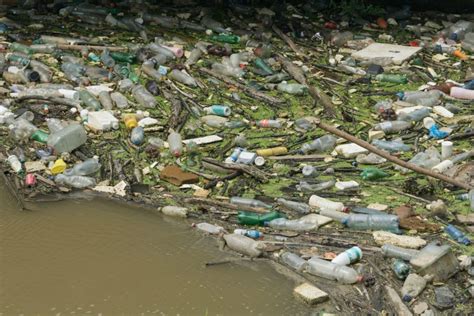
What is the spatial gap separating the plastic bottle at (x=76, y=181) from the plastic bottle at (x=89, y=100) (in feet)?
3.69

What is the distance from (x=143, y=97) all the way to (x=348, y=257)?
2781mm

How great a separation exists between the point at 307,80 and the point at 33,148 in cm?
256

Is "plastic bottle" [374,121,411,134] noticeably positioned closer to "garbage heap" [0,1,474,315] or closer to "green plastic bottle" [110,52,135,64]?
"garbage heap" [0,1,474,315]

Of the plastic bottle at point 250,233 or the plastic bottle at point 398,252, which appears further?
the plastic bottle at point 250,233

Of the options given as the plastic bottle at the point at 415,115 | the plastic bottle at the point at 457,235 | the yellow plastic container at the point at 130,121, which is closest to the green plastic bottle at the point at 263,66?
the plastic bottle at the point at 415,115

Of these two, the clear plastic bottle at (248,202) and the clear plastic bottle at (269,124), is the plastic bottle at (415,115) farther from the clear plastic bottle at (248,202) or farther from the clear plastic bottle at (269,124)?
the clear plastic bottle at (248,202)

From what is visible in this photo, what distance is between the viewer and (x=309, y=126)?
608 cm

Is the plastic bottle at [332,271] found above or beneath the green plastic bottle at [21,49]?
above

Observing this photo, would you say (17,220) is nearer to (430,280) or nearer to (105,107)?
(105,107)

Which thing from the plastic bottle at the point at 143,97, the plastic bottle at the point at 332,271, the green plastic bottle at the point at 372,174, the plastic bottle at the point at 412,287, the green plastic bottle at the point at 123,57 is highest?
the plastic bottle at the point at 412,287

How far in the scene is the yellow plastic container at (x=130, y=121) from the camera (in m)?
5.95

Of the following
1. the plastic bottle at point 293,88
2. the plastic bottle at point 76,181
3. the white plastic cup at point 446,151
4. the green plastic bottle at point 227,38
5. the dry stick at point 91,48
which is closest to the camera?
the plastic bottle at point 76,181

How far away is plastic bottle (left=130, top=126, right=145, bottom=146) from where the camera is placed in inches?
226

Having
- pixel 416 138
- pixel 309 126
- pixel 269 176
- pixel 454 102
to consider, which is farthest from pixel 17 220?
pixel 454 102
